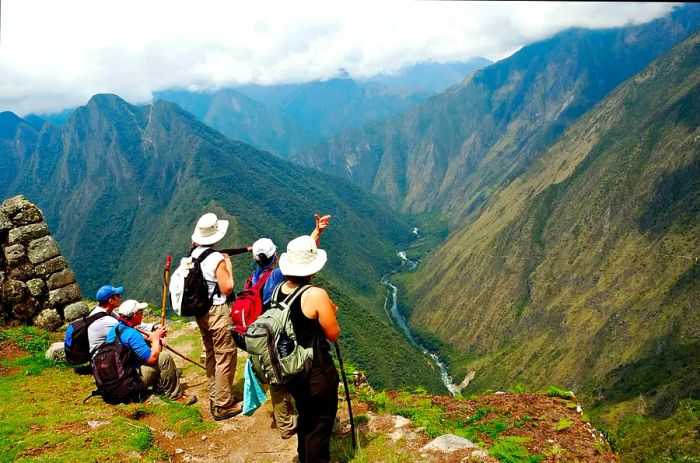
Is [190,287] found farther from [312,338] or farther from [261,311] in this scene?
[312,338]

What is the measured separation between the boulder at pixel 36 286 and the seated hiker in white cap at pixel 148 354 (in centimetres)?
1027

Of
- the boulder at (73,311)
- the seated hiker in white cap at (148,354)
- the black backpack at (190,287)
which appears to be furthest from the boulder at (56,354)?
the black backpack at (190,287)

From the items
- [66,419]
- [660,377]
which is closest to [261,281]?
[66,419]

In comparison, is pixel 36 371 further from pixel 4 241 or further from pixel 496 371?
pixel 496 371

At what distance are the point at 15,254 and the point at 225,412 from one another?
15.2 meters

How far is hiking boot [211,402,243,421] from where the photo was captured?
13.1 meters

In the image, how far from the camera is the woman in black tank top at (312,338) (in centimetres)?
834

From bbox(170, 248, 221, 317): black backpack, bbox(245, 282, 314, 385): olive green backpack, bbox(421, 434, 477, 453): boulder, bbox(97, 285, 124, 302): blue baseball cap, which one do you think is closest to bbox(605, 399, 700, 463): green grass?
bbox(421, 434, 477, 453): boulder

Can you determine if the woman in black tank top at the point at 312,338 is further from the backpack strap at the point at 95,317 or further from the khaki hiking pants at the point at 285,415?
the backpack strap at the point at 95,317

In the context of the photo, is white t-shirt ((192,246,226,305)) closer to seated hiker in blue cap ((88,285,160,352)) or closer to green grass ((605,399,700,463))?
seated hiker in blue cap ((88,285,160,352))

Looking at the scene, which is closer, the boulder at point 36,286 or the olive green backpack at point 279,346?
the olive green backpack at point 279,346

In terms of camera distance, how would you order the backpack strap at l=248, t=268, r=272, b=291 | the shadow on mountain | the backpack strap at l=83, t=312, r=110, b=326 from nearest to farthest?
the backpack strap at l=248, t=268, r=272, b=291, the backpack strap at l=83, t=312, r=110, b=326, the shadow on mountain

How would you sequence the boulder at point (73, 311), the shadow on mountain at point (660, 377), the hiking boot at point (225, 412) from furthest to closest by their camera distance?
the shadow on mountain at point (660, 377), the boulder at point (73, 311), the hiking boot at point (225, 412)

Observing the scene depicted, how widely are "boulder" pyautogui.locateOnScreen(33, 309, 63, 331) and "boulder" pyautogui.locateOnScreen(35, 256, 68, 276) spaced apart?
1838mm
